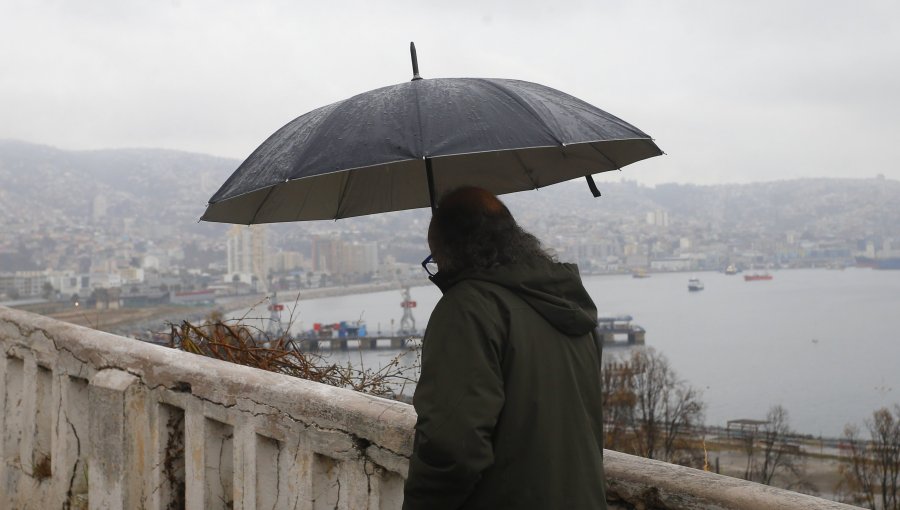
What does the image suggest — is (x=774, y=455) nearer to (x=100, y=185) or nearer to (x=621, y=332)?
(x=621, y=332)

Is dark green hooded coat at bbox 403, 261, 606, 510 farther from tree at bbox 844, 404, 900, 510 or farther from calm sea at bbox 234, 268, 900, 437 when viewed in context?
tree at bbox 844, 404, 900, 510

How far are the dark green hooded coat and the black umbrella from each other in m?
0.42

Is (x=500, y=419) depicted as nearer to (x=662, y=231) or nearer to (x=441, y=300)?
(x=441, y=300)

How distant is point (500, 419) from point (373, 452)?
0.76 meters

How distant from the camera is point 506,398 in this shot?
5.16 ft

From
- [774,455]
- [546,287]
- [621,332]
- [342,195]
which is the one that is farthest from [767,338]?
[546,287]

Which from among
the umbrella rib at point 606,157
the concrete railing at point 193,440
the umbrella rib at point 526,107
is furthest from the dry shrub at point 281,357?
the umbrella rib at point 526,107

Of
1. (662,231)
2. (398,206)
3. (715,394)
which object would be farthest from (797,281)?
(398,206)

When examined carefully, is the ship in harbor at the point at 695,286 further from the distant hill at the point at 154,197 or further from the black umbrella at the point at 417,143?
the black umbrella at the point at 417,143

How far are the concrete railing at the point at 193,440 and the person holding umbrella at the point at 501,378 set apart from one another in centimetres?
37

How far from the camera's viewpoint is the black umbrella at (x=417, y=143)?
6.40 feet

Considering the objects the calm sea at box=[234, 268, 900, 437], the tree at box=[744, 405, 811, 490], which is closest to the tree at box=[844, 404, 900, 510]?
the tree at box=[744, 405, 811, 490]

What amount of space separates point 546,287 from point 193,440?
175 centimetres

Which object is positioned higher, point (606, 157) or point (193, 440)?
point (606, 157)
